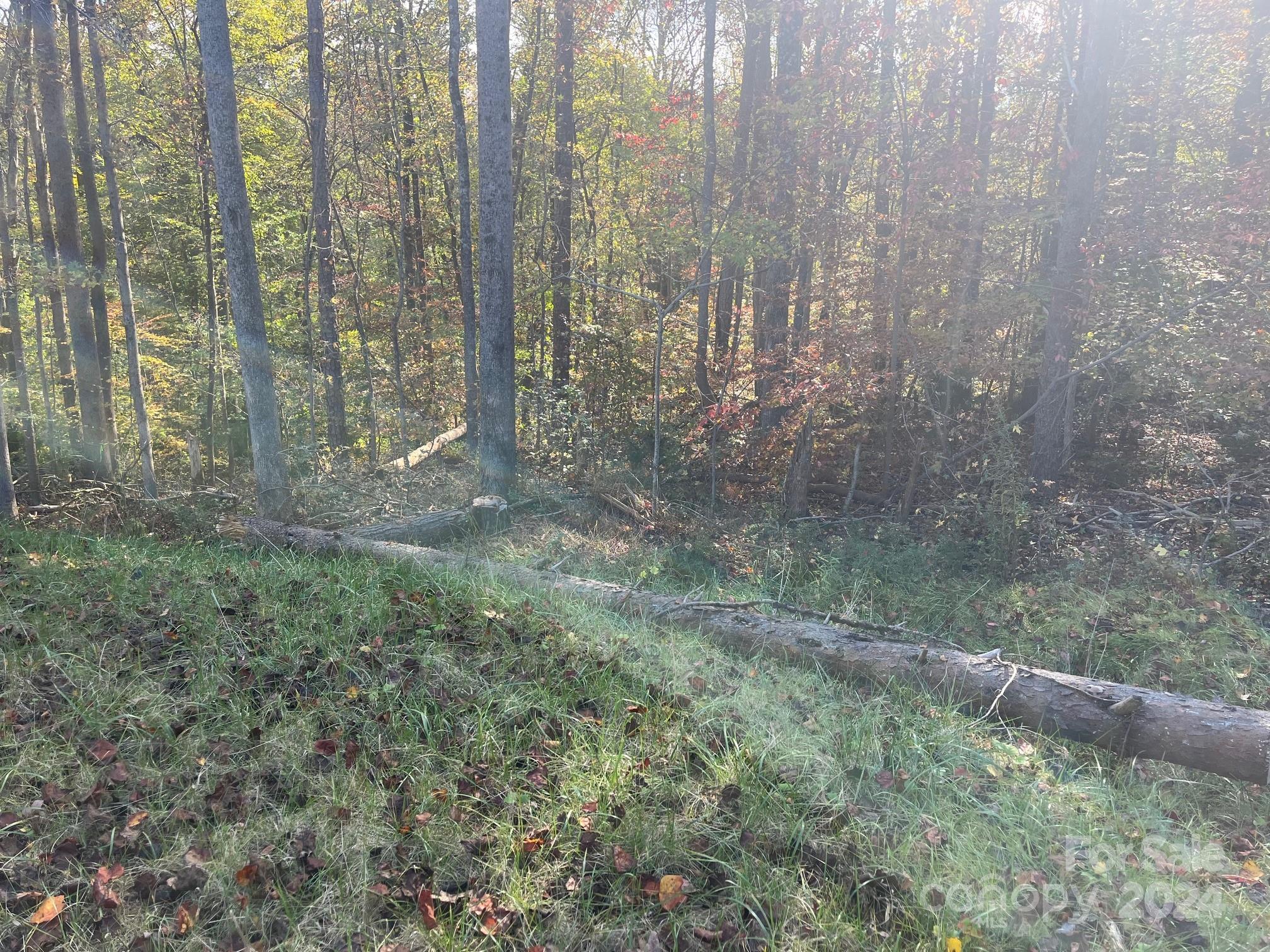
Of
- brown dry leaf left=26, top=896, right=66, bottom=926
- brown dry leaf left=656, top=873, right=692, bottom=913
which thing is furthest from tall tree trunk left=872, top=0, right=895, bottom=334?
brown dry leaf left=26, top=896, right=66, bottom=926

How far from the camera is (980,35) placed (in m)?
10.0

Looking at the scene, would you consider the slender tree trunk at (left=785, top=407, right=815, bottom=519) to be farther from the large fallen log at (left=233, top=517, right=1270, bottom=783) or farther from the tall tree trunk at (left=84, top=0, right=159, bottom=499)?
the tall tree trunk at (left=84, top=0, right=159, bottom=499)

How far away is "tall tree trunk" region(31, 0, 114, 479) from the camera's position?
1049 cm

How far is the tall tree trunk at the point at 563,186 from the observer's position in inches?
502

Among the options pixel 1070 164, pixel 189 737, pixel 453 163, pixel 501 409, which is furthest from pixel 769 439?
pixel 453 163

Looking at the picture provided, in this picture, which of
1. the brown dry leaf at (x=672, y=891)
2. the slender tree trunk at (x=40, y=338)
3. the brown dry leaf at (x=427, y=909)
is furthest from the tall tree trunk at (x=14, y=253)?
the brown dry leaf at (x=672, y=891)

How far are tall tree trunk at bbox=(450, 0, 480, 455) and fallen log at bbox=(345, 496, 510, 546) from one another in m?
3.75

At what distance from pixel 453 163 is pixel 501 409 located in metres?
8.54

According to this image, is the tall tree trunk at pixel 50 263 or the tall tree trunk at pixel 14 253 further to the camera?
the tall tree trunk at pixel 50 263

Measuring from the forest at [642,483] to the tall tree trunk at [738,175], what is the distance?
105 millimetres

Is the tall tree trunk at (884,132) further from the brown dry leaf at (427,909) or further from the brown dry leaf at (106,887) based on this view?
the brown dry leaf at (106,887)

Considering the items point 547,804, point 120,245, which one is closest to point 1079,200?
point 547,804

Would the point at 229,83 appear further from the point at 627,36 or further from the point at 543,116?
the point at 627,36

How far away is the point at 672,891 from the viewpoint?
2.59 meters
